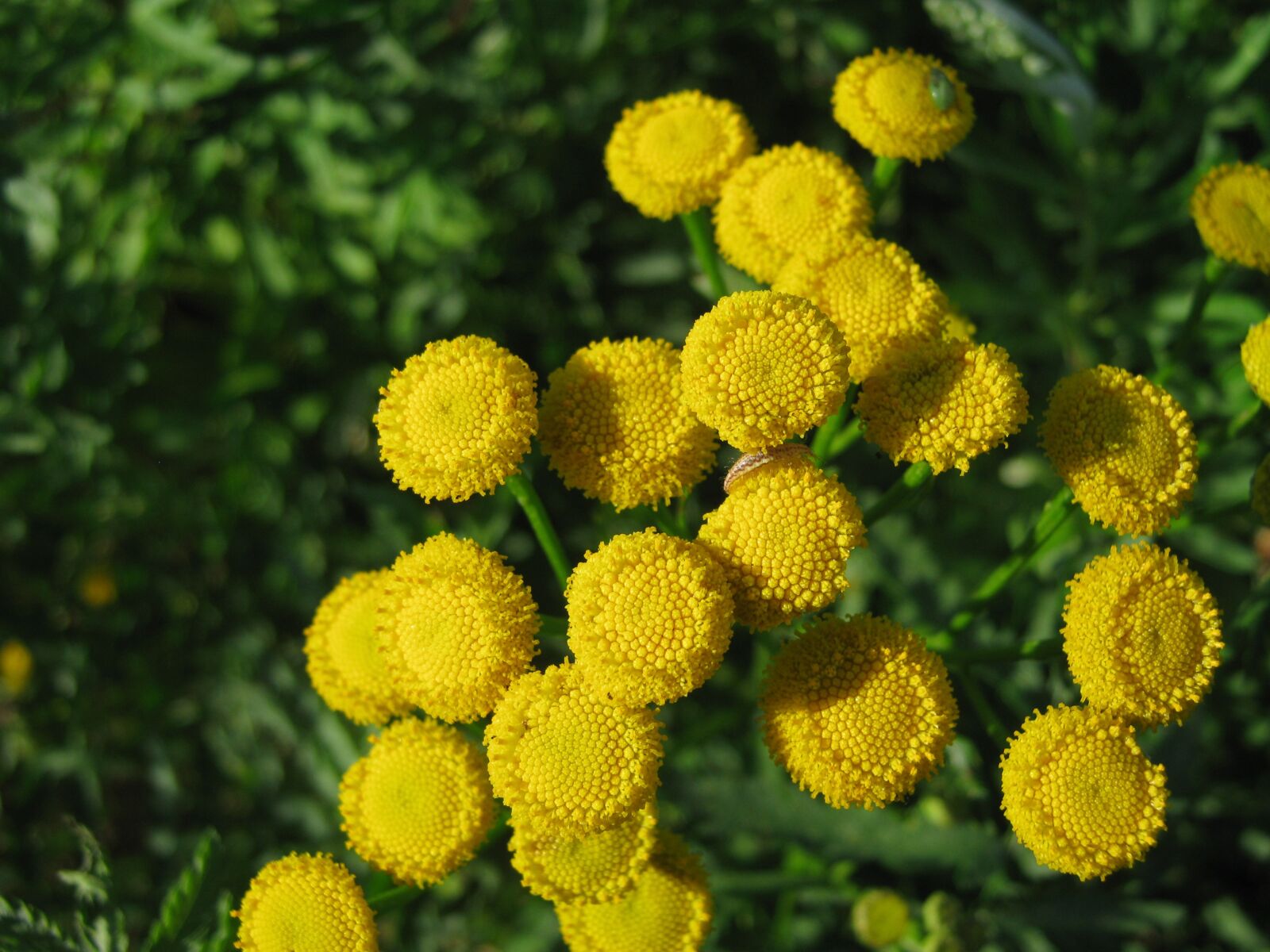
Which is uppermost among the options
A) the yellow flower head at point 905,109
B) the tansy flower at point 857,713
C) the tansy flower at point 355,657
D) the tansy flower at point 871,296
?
the yellow flower head at point 905,109

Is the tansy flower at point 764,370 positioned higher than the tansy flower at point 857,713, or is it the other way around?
the tansy flower at point 764,370

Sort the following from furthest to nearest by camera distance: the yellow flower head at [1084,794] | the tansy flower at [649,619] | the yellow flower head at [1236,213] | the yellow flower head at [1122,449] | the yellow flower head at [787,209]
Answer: the yellow flower head at [1236,213] < the yellow flower head at [787,209] < the yellow flower head at [1122,449] < the yellow flower head at [1084,794] < the tansy flower at [649,619]

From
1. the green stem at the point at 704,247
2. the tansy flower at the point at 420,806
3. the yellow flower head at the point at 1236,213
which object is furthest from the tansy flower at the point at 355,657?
the yellow flower head at the point at 1236,213

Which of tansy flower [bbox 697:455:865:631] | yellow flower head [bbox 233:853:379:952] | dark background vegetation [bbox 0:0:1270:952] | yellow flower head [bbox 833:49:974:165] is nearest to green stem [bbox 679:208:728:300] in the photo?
dark background vegetation [bbox 0:0:1270:952]

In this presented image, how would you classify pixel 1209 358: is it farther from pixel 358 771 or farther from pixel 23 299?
pixel 23 299

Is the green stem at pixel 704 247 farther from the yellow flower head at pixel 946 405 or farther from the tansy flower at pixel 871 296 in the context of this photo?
the yellow flower head at pixel 946 405

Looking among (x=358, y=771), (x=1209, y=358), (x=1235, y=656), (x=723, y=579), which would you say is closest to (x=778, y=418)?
(x=723, y=579)

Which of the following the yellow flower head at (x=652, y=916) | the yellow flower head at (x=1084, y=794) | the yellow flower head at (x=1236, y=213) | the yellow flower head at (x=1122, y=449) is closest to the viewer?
the yellow flower head at (x=1084, y=794)

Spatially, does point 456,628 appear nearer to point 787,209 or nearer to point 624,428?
point 624,428
